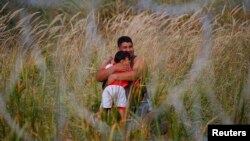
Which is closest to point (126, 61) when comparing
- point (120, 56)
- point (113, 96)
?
point (120, 56)

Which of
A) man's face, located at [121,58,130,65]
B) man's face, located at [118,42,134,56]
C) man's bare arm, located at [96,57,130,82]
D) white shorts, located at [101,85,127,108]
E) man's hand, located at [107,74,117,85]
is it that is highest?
man's face, located at [118,42,134,56]

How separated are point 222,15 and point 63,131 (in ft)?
2.48

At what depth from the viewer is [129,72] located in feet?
7.79

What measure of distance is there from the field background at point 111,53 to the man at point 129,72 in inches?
1.1

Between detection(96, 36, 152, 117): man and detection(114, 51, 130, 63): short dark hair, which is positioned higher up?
detection(114, 51, 130, 63): short dark hair

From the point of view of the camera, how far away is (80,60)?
8.04 feet

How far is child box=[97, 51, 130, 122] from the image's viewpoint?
234 cm

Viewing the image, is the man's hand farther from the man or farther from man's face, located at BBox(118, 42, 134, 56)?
man's face, located at BBox(118, 42, 134, 56)

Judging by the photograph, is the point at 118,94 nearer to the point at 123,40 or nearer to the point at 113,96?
the point at 113,96

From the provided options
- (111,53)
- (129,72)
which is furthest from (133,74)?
(111,53)

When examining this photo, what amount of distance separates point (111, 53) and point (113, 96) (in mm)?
169

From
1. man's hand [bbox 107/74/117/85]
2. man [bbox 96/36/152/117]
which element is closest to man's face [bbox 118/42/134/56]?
man [bbox 96/36/152/117]

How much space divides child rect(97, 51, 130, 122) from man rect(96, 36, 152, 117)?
2 cm

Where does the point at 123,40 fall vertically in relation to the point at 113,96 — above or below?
above
